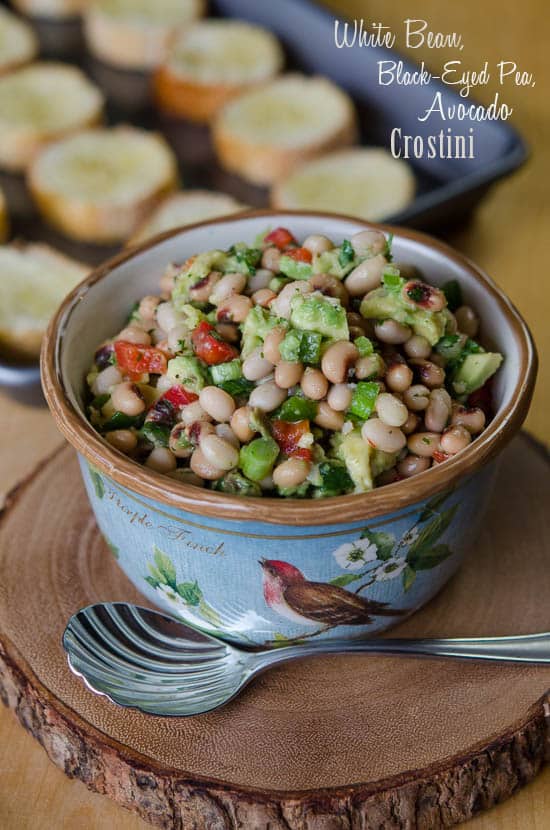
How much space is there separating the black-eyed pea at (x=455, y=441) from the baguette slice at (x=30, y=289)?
1424mm

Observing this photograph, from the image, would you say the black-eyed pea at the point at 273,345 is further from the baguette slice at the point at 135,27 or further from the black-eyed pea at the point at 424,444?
the baguette slice at the point at 135,27

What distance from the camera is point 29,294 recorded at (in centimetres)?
278

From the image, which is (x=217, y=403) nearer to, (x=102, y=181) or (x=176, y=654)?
Answer: (x=176, y=654)

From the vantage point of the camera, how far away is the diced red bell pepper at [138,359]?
1679 millimetres

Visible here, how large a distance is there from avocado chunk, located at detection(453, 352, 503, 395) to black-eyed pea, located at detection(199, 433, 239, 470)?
45 cm

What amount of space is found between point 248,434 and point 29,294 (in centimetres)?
148

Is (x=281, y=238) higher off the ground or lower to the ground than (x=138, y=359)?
higher

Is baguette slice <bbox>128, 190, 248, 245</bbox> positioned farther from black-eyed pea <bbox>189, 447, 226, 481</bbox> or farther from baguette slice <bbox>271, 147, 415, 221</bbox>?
black-eyed pea <bbox>189, 447, 226, 481</bbox>

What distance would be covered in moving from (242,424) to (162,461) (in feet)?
0.49

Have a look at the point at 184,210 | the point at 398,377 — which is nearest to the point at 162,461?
the point at 398,377

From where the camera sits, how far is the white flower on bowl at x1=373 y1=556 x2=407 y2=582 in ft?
5.04

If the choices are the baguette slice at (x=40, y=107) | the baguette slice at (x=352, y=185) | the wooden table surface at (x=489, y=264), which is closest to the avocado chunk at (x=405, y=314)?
the wooden table surface at (x=489, y=264)

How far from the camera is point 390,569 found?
155 centimetres

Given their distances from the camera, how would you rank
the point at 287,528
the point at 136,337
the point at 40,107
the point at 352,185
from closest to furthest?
the point at 287,528, the point at 136,337, the point at 352,185, the point at 40,107
